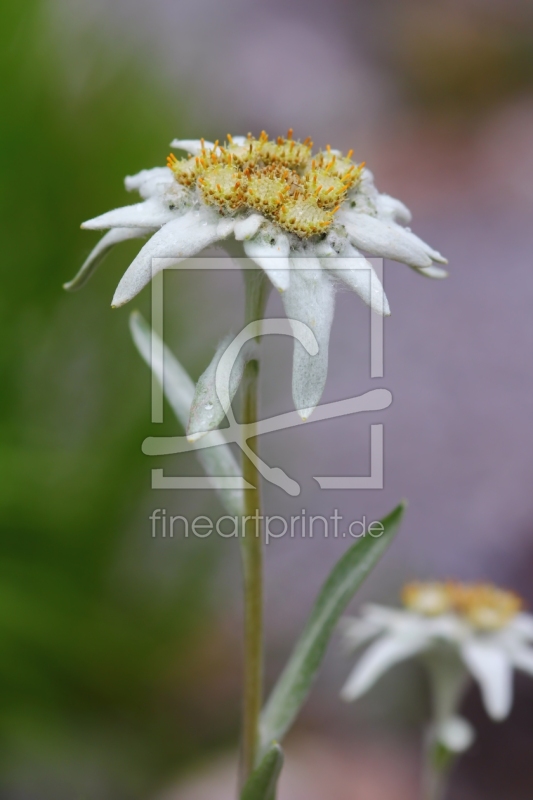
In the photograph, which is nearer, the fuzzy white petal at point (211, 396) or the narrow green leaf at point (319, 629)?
the fuzzy white petal at point (211, 396)

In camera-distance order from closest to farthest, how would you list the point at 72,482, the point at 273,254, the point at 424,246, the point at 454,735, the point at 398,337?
the point at 273,254, the point at 424,246, the point at 454,735, the point at 72,482, the point at 398,337

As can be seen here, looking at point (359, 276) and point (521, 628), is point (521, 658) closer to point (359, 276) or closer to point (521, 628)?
point (521, 628)

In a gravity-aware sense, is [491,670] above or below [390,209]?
below

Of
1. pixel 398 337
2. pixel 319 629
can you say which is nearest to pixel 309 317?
pixel 319 629

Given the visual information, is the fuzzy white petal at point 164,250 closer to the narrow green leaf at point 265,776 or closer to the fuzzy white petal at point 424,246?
the fuzzy white petal at point 424,246

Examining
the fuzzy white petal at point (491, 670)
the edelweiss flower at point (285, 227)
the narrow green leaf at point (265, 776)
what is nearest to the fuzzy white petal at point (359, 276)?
the edelweiss flower at point (285, 227)

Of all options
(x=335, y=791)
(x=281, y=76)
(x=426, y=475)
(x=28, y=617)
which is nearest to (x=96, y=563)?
(x=28, y=617)

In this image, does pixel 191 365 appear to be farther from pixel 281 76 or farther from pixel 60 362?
pixel 281 76
